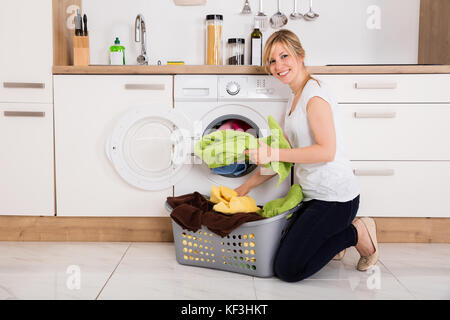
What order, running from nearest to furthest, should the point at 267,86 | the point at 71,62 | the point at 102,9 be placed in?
the point at 267,86 < the point at 71,62 < the point at 102,9

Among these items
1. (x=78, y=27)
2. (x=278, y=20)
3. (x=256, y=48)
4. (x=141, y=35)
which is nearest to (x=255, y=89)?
(x=256, y=48)

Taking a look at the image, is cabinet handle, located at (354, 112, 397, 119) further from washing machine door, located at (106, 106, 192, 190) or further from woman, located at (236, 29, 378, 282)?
washing machine door, located at (106, 106, 192, 190)

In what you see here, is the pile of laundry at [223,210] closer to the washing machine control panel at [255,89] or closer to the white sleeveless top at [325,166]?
the white sleeveless top at [325,166]

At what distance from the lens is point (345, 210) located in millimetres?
1781

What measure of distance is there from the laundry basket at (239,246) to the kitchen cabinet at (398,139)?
55 centimetres

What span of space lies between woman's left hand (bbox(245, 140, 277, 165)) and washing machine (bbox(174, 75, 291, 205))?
16.5 inches

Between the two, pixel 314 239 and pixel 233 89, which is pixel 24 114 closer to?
pixel 233 89

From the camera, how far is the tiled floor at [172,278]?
1.61 meters

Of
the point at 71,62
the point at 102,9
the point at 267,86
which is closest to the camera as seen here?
the point at 267,86

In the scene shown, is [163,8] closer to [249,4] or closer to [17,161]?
[249,4]

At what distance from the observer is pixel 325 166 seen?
1.79 m

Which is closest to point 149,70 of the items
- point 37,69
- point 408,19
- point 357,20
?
point 37,69

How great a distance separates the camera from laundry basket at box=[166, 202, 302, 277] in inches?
68.7

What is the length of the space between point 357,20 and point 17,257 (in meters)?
2.35
